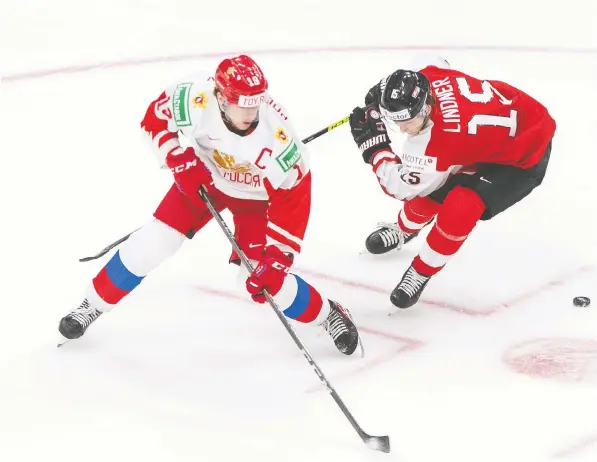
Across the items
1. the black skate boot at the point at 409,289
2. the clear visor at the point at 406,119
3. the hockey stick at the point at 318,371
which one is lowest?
the black skate boot at the point at 409,289

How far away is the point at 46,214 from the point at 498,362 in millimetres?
1847

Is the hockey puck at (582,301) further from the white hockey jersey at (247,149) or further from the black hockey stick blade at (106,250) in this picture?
the black hockey stick blade at (106,250)

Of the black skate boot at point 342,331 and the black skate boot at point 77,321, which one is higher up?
the black skate boot at point 77,321

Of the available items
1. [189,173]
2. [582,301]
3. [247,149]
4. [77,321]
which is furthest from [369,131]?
[77,321]

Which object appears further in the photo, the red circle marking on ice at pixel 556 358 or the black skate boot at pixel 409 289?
the black skate boot at pixel 409 289

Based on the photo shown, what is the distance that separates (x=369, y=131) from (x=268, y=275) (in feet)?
2.62

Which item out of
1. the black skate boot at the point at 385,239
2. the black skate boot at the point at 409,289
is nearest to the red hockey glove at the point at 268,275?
the black skate boot at the point at 409,289

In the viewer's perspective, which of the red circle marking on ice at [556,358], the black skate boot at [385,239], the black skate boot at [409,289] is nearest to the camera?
the red circle marking on ice at [556,358]

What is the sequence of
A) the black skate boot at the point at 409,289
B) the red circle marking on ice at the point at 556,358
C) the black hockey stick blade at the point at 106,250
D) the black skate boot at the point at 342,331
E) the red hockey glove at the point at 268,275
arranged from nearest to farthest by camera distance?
the red hockey glove at the point at 268,275 → the red circle marking on ice at the point at 556,358 → the black skate boot at the point at 342,331 → the black skate boot at the point at 409,289 → the black hockey stick blade at the point at 106,250

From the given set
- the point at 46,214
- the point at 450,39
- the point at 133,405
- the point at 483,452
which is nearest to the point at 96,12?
the point at 450,39

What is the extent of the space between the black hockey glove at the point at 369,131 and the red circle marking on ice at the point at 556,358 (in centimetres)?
75

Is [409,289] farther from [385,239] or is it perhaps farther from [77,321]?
[77,321]

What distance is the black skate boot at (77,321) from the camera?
3041mm

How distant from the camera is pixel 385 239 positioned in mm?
3779
